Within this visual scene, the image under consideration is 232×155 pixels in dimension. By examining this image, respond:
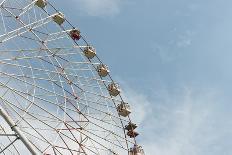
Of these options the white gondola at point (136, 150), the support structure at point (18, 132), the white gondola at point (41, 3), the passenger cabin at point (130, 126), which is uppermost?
the white gondola at point (41, 3)

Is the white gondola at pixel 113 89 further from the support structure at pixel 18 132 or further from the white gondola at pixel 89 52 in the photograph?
the support structure at pixel 18 132

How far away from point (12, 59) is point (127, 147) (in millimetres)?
9844

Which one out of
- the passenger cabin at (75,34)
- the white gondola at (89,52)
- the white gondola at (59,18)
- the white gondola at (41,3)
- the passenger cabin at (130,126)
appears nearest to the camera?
the white gondola at (41,3)

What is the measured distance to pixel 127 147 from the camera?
35.3 meters

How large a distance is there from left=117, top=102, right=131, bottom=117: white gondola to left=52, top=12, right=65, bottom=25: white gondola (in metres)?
6.68

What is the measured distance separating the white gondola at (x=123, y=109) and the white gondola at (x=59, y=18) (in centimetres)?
668

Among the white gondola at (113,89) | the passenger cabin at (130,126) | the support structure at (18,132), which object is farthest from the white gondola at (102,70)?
the support structure at (18,132)

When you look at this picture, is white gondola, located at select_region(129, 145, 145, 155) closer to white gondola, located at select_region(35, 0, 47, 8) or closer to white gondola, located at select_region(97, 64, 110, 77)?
white gondola, located at select_region(97, 64, 110, 77)

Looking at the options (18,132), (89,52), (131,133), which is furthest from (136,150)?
(18,132)

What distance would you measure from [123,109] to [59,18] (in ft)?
23.9

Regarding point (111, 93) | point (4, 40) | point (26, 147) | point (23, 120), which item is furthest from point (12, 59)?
point (111, 93)

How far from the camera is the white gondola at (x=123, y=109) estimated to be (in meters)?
37.2

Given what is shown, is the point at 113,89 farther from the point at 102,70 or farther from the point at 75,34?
the point at 75,34

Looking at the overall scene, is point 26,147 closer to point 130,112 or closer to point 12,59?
point 12,59
